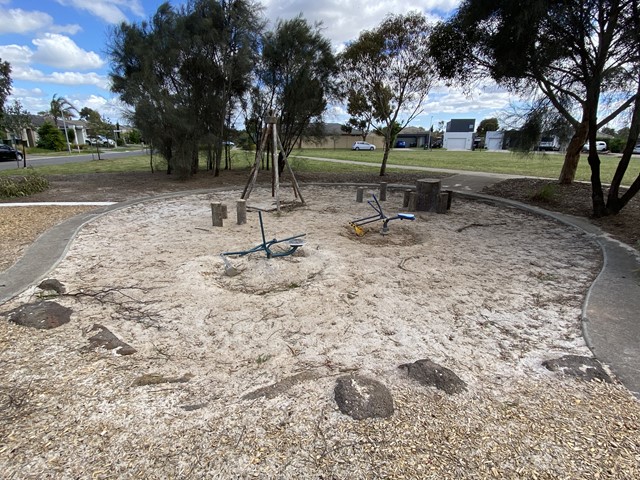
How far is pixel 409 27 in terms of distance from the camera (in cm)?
1173

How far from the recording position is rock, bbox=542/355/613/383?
236cm

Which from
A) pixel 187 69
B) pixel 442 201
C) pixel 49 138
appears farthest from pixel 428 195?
pixel 49 138

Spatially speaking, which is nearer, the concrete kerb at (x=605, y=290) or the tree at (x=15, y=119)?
the concrete kerb at (x=605, y=290)

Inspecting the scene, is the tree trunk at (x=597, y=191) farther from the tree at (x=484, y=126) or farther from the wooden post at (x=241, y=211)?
the tree at (x=484, y=126)

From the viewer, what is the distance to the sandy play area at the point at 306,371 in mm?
1728

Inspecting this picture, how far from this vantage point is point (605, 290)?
366 cm

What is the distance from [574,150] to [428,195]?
20.8ft

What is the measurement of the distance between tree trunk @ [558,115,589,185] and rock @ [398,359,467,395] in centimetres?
1088

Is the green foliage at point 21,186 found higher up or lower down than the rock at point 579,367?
higher up

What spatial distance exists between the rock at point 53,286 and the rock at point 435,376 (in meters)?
3.49

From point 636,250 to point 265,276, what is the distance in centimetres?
531

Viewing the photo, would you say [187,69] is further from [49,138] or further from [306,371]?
[49,138]

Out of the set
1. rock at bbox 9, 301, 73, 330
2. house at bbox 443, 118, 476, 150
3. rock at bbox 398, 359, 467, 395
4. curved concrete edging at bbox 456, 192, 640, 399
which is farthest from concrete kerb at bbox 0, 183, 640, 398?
house at bbox 443, 118, 476, 150

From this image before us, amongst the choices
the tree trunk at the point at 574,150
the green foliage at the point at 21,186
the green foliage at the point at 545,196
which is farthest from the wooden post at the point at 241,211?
the tree trunk at the point at 574,150
